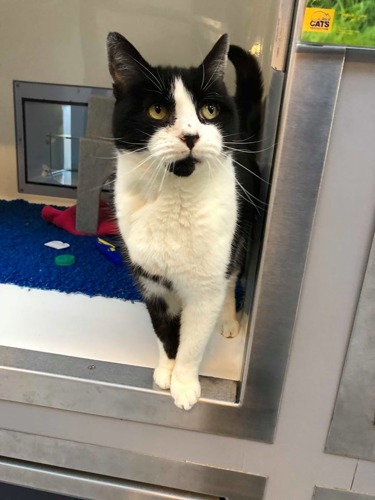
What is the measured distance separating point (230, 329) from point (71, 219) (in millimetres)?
743

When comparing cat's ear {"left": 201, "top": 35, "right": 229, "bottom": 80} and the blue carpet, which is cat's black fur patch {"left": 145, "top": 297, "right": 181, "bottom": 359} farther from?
cat's ear {"left": 201, "top": 35, "right": 229, "bottom": 80}

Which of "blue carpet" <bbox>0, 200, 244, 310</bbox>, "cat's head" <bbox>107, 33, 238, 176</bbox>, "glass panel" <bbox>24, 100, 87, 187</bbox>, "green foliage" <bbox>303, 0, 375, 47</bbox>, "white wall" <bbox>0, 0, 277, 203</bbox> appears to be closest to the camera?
"green foliage" <bbox>303, 0, 375, 47</bbox>

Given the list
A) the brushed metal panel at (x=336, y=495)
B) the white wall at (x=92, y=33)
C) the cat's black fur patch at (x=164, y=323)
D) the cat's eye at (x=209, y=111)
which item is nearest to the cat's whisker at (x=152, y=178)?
the cat's eye at (x=209, y=111)

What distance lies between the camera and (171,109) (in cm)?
62

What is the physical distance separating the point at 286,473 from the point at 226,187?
50cm

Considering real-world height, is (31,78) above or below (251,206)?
above

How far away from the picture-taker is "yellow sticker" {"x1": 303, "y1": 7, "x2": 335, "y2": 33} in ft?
1.60

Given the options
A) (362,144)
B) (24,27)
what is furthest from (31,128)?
(362,144)

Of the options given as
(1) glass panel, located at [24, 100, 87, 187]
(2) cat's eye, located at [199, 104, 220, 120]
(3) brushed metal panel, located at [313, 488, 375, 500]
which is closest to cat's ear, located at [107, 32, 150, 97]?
(2) cat's eye, located at [199, 104, 220, 120]

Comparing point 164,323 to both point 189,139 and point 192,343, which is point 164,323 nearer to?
point 192,343

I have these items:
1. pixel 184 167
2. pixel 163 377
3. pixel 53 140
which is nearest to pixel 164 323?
pixel 163 377

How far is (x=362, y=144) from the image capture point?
543mm

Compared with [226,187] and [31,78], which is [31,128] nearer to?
[31,78]

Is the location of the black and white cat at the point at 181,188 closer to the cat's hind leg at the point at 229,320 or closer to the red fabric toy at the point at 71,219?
the cat's hind leg at the point at 229,320
